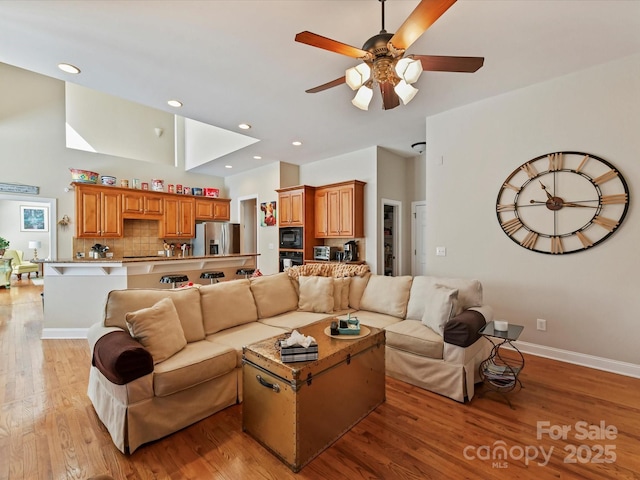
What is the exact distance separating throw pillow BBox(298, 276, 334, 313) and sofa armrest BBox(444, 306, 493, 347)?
131 centimetres

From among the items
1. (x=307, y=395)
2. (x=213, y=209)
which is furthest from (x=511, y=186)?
(x=213, y=209)

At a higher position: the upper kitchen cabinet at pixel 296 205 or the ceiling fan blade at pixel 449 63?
the ceiling fan blade at pixel 449 63

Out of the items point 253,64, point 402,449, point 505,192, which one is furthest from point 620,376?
point 253,64

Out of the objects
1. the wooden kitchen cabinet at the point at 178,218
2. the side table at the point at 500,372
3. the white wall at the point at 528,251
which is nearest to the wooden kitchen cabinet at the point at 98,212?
the wooden kitchen cabinet at the point at 178,218

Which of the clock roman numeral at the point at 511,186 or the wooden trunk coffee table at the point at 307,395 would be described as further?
the clock roman numeral at the point at 511,186

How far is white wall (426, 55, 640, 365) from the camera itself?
8.84 feet

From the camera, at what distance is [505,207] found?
3311 millimetres

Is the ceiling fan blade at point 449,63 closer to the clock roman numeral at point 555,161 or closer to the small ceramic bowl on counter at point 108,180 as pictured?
the clock roman numeral at point 555,161

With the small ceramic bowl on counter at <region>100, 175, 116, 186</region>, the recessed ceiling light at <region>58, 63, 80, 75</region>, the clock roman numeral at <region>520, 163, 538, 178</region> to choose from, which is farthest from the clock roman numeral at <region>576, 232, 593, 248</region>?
the small ceramic bowl on counter at <region>100, 175, 116, 186</region>

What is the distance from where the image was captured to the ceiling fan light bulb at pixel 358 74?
1984mm

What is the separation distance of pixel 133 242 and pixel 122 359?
565 centimetres

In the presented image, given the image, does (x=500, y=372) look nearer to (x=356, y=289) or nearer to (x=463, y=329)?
(x=463, y=329)

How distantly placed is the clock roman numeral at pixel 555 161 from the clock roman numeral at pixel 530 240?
70cm

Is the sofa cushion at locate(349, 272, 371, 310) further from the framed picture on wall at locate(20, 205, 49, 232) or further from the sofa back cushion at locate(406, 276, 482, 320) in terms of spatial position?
the framed picture on wall at locate(20, 205, 49, 232)
